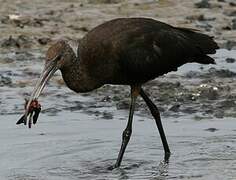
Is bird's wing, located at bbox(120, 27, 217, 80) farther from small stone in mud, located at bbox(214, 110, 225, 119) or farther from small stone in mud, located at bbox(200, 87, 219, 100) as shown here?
small stone in mud, located at bbox(200, 87, 219, 100)

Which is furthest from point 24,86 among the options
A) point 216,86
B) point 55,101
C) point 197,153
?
point 197,153

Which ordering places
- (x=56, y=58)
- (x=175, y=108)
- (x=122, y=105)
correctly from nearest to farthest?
1. (x=56, y=58)
2. (x=175, y=108)
3. (x=122, y=105)

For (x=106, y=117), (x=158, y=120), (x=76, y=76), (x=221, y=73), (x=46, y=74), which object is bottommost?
(x=106, y=117)

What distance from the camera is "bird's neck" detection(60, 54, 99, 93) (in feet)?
31.7

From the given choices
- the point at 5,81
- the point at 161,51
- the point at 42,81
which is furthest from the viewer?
the point at 5,81

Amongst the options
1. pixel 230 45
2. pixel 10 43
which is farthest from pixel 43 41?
pixel 230 45

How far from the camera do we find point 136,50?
393 inches

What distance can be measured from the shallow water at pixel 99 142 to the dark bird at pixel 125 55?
0.95 feet

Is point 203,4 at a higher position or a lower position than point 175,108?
higher

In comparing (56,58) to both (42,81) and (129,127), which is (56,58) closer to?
(42,81)

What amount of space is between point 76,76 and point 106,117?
1.90 metres

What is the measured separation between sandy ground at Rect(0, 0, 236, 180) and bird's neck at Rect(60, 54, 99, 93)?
78cm

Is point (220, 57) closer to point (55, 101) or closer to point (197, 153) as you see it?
point (55, 101)

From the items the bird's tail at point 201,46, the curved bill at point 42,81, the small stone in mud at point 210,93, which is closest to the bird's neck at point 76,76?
the curved bill at point 42,81
